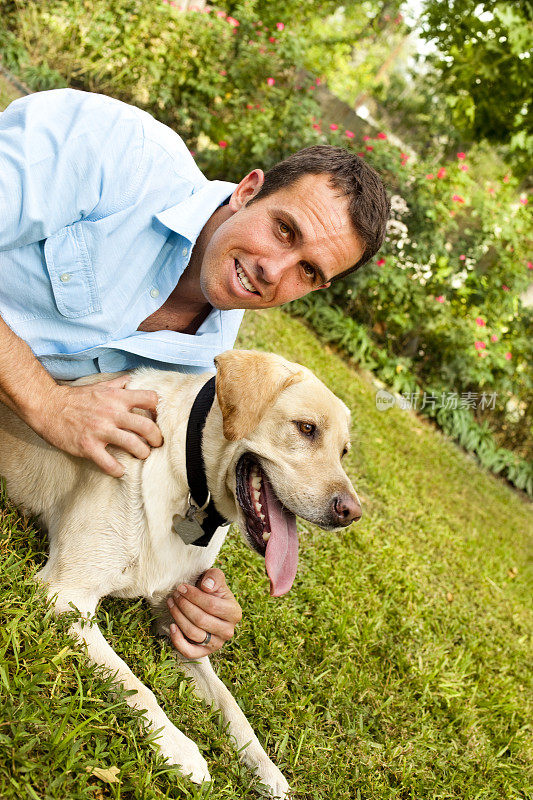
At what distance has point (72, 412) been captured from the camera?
88.5 inches

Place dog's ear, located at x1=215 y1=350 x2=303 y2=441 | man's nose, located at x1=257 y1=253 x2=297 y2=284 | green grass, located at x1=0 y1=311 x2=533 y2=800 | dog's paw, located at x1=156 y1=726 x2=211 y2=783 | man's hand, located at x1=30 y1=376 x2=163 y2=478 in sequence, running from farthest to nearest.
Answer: man's nose, located at x1=257 y1=253 x2=297 y2=284 → man's hand, located at x1=30 y1=376 x2=163 y2=478 → dog's ear, located at x1=215 y1=350 x2=303 y2=441 → dog's paw, located at x1=156 y1=726 x2=211 y2=783 → green grass, located at x1=0 y1=311 x2=533 y2=800

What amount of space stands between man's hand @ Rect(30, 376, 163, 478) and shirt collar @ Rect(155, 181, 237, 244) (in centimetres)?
70

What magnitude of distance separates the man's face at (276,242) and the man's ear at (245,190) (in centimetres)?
18

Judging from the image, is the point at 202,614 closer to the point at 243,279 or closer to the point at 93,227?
the point at 243,279

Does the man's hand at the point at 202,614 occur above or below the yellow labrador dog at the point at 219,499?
below

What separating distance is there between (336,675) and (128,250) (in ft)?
6.84

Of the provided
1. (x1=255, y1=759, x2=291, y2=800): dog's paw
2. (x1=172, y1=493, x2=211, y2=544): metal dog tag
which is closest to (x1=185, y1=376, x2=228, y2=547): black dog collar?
(x1=172, y1=493, x2=211, y2=544): metal dog tag

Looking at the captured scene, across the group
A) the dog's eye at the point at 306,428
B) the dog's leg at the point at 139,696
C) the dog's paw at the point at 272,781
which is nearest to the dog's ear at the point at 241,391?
the dog's eye at the point at 306,428

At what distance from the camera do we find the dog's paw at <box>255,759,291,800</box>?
7.14 ft

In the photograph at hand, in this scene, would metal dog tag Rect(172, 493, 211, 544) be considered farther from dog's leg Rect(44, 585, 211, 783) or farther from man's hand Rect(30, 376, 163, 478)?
dog's leg Rect(44, 585, 211, 783)

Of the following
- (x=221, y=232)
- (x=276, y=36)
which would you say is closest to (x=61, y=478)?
(x=221, y=232)

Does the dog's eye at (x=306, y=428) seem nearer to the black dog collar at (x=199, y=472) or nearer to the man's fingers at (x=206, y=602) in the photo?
the black dog collar at (x=199, y=472)

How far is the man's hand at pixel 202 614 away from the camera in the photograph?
A: 2314 mm

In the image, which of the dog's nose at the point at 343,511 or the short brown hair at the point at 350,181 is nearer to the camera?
the dog's nose at the point at 343,511
